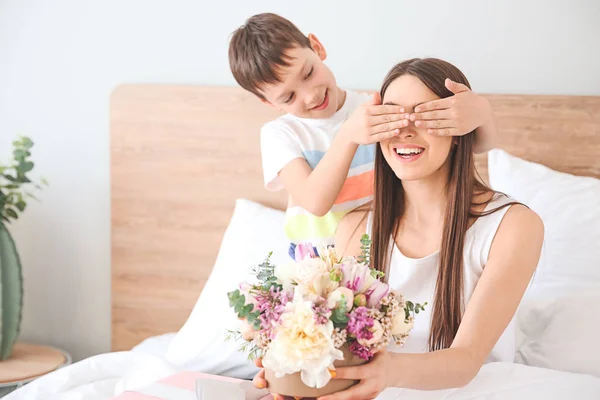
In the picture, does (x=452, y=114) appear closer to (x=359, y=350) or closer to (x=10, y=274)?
(x=359, y=350)

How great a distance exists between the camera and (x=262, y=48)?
180cm

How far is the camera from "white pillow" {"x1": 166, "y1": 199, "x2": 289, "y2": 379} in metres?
2.23

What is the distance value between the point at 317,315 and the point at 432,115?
21.0 inches

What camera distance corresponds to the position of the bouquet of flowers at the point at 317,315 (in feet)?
3.70

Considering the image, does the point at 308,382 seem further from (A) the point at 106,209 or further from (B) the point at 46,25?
(B) the point at 46,25

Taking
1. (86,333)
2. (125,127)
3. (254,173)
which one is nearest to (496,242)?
(254,173)

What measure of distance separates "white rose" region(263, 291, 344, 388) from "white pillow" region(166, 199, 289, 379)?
1079 mm

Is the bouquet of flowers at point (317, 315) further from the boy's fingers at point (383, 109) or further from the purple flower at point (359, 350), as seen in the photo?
the boy's fingers at point (383, 109)

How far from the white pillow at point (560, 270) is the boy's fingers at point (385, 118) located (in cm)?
74

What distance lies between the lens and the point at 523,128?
2318 mm

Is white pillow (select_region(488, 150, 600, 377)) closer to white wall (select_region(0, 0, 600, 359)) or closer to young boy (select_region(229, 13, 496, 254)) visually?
white wall (select_region(0, 0, 600, 359))

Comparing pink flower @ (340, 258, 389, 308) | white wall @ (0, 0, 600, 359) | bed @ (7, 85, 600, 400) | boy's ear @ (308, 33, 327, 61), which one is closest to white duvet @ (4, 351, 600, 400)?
bed @ (7, 85, 600, 400)

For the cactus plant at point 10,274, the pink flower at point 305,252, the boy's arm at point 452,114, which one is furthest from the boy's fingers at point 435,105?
the cactus plant at point 10,274

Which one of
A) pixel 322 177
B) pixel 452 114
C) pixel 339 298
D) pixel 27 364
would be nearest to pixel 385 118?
pixel 452 114
